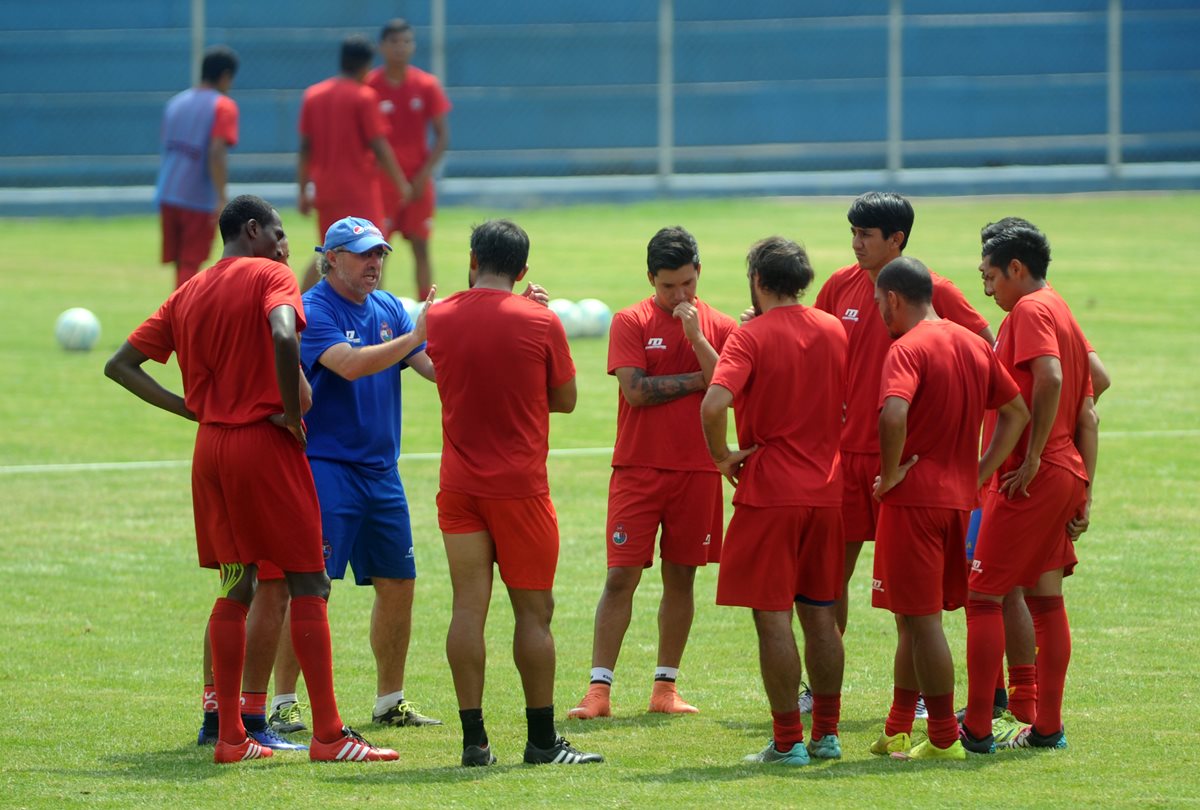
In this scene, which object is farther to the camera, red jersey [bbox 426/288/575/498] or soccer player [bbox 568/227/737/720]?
soccer player [bbox 568/227/737/720]

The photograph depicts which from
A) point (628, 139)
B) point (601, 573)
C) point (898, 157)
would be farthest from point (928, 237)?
point (601, 573)

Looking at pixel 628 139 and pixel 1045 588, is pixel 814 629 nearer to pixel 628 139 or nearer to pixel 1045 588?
pixel 1045 588

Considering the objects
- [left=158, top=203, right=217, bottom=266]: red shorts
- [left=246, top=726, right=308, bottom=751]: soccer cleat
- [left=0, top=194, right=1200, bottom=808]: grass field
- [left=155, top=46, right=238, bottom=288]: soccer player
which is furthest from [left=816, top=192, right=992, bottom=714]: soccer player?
[left=158, top=203, right=217, bottom=266]: red shorts

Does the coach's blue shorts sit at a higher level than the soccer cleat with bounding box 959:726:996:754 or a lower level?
higher

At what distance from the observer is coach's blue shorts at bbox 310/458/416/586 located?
7.30 metres

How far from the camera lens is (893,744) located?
665 centimetres

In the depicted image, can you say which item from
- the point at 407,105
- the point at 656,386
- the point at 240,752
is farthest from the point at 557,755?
the point at 407,105

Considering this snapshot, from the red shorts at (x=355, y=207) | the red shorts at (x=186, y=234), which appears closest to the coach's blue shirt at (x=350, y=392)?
the red shorts at (x=355, y=207)

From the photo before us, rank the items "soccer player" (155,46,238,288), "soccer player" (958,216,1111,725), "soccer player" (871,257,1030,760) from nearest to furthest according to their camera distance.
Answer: "soccer player" (871,257,1030,760)
"soccer player" (958,216,1111,725)
"soccer player" (155,46,238,288)

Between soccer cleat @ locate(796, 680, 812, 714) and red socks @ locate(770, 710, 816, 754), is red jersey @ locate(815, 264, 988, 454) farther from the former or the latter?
red socks @ locate(770, 710, 816, 754)

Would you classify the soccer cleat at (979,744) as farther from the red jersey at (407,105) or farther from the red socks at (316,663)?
the red jersey at (407,105)

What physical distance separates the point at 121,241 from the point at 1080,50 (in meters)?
18.5

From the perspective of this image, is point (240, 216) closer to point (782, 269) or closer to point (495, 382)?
point (495, 382)

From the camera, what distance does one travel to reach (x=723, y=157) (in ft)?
109
